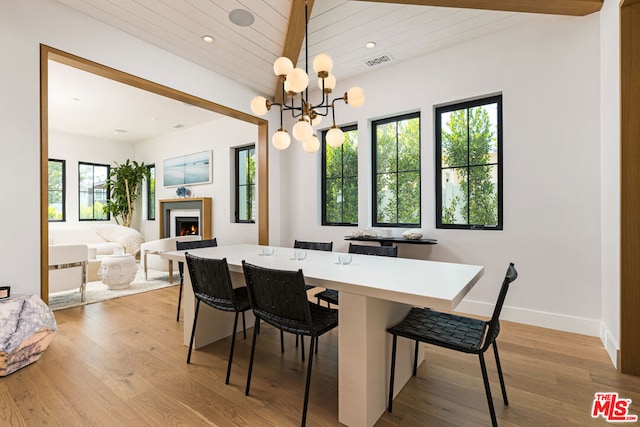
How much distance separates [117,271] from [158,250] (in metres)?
0.70

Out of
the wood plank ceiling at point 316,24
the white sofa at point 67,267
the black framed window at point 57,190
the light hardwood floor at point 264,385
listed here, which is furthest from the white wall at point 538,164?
the black framed window at point 57,190

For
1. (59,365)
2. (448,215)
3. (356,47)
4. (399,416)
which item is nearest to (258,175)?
(356,47)

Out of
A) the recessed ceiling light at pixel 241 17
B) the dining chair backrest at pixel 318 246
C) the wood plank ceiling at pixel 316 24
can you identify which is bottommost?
the dining chair backrest at pixel 318 246

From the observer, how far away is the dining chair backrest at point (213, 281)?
1982 mm

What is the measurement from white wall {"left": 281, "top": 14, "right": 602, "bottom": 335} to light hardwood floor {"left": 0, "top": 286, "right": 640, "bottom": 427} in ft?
1.38

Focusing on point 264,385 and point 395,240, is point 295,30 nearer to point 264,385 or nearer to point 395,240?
point 395,240

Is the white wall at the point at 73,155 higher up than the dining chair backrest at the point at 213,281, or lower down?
higher up

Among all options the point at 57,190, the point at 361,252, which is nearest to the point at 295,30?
the point at 361,252

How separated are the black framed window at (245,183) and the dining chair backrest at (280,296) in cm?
383

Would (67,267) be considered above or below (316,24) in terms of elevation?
below

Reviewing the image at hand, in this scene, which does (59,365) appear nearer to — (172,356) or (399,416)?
(172,356)

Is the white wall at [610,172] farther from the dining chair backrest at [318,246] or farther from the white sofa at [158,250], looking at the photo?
the white sofa at [158,250]

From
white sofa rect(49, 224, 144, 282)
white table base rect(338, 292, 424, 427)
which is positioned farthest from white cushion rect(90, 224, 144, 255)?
white table base rect(338, 292, 424, 427)

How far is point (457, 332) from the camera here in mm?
1658
